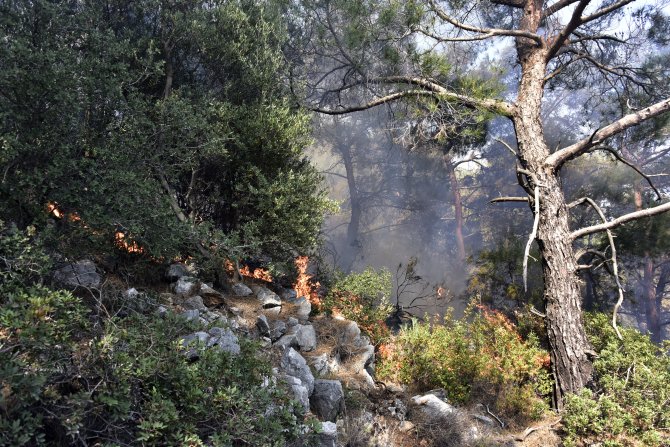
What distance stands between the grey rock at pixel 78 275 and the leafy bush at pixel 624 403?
5834 mm

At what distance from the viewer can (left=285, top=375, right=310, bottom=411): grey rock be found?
4.36 metres

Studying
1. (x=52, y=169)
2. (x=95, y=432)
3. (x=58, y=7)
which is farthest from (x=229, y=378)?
(x=58, y=7)

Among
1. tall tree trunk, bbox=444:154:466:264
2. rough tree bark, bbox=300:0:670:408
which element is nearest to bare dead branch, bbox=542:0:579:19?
rough tree bark, bbox=300:0:670:408

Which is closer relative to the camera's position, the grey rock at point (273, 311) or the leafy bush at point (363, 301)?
the grey rock at point (273, 311)

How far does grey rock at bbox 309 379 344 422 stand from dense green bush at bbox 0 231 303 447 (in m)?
1.61

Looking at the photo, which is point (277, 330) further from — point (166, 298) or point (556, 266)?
point (556, 266)

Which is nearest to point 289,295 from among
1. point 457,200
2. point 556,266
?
point 556,266

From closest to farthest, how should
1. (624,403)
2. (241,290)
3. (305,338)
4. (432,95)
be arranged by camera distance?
(624,403) < (305,338) < (241,290) < (432,95)

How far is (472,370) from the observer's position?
6.57 meters

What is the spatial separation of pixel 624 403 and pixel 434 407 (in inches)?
96.6

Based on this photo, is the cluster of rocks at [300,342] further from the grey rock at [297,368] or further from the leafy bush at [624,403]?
the leafy bush at [624,403]

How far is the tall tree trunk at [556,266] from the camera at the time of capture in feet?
20.4

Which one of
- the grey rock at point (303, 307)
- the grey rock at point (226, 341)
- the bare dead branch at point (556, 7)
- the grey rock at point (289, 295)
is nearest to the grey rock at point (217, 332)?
the grey rock at point (226, 341)

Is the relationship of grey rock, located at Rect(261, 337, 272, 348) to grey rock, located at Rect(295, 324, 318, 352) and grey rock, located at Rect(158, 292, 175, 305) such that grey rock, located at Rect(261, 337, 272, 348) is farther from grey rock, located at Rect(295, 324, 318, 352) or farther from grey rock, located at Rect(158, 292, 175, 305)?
grey rock, located at Rect(158, 292, 175, 305)
